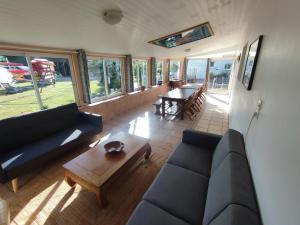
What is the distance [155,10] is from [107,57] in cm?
272

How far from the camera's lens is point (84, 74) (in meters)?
3.65

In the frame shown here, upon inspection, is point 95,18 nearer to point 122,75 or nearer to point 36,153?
point 36,153

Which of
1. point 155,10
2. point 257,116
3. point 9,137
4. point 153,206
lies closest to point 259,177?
point 257,116

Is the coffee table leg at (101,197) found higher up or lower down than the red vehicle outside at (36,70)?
lower down

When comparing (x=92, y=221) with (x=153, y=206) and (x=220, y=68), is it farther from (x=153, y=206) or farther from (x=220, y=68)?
(x=220, y=68)

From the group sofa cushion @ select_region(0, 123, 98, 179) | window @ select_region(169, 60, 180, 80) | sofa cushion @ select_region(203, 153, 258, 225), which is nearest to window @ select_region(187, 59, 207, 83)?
window @ select_region(169, 60, 180, 80)

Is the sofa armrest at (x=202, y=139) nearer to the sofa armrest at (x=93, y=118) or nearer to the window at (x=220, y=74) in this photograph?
the sofa armrest at (x=93, y=118)

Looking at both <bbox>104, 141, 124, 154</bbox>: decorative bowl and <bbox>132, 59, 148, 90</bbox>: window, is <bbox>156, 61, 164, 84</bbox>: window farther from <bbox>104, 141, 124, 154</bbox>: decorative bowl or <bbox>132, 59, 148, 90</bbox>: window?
<bbox>104, 141, 124, 154</bbox>: decorative bowl

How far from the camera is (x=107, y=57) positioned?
4.50m

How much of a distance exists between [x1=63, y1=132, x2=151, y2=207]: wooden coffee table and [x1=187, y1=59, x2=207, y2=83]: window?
7412 millimetres

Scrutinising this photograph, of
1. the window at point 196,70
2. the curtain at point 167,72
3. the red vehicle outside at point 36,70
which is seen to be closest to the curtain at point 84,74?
the red vehicle outside at point 36,70

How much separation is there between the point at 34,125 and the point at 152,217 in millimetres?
2491

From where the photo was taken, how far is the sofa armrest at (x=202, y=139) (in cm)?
204

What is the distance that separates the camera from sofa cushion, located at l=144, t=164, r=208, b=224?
118 cm
